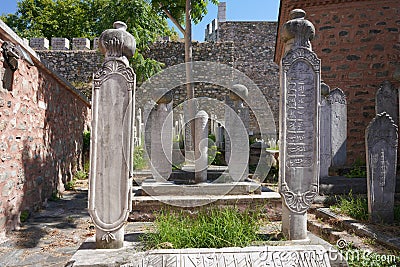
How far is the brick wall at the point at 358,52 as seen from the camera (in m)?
7.77

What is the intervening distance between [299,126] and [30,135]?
4.24 m

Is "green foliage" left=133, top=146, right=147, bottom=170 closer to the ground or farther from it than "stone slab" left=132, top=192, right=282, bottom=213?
farther from it

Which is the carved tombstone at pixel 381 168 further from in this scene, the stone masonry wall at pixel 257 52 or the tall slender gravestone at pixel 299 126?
the stone masonry wall at pixel 257 52

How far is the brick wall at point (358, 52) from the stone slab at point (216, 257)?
572 cm

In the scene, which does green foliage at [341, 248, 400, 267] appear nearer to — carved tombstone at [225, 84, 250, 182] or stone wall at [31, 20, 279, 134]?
carved tombstone at [225, 84, 250, 182]

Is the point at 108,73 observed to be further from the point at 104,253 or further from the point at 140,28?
the point at 140,28

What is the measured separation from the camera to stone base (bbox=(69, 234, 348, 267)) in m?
2.57

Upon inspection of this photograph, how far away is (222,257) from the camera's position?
2609 mm

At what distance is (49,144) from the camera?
250 inches

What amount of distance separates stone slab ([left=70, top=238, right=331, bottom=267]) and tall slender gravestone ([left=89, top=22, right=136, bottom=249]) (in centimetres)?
29

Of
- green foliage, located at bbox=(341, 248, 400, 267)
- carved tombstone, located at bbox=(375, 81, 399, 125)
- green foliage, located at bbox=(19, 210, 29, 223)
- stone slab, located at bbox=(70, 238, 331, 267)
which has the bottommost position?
green foliage, located at bbox=(19, 210, 29, 223)

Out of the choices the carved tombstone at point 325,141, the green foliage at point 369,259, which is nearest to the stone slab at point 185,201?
the green foliage at point 369,259

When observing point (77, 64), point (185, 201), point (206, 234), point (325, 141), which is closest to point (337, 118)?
point (325, 141)

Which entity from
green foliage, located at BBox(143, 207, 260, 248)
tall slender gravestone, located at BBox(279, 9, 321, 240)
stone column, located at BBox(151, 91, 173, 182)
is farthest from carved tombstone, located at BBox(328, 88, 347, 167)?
green foliage, located at BBox(143, 207, 260, 248)
